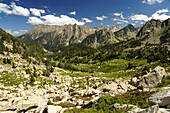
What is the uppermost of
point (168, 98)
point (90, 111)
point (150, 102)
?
point (168, 98)

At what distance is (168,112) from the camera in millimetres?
9852

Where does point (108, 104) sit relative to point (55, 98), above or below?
above

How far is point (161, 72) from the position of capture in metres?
26.5

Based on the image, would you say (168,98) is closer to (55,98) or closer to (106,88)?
(106,88)

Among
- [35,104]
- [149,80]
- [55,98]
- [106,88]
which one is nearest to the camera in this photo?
[35,104]

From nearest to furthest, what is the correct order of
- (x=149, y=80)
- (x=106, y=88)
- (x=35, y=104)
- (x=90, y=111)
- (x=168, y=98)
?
1. (x=168, y=98)
2. (x=90, y=111)
3. (x=35, y=104)
4. (x=149, y=80)
5. (x=106, y=88)

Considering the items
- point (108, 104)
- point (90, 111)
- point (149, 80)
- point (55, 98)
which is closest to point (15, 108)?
point (55, 98)

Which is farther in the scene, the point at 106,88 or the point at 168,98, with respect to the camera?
the point at 106,88

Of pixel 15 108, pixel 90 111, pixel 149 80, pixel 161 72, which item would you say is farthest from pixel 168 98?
pixel 15 108

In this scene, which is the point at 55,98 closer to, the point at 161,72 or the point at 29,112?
the point at 29,112

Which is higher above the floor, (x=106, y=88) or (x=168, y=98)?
(x=168, y=98)

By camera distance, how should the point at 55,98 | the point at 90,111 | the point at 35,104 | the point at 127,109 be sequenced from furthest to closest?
the point at 55,98 < the point at 35,104 < the point at 90,111 < the point at 127,109

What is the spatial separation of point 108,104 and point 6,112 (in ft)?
57.6

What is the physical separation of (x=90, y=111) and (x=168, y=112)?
9.20 metres
